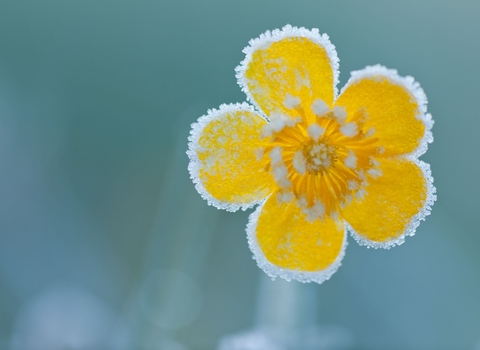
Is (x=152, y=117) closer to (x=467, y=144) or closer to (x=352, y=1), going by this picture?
(x=352, y=1)

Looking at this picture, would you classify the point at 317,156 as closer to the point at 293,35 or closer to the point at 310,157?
the point at 310,157

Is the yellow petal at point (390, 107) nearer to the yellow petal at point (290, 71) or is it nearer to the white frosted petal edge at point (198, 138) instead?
the yellow petal at point (290, 71)

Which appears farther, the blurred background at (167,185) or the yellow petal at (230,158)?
the blurred background at (167,185)

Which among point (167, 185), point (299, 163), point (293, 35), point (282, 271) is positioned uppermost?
point (167, 185)

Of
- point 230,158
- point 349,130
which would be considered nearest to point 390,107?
point 349,130

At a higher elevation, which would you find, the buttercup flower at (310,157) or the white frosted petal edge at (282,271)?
the buttercup flower at (310,157)

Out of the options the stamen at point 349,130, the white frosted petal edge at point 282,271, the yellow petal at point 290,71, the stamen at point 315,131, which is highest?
the yellow petal at point 290,71

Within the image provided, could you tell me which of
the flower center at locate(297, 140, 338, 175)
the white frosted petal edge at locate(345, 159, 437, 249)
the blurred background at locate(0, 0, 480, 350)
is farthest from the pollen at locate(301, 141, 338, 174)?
the blurred background at locate(0, 0, 480, 350)

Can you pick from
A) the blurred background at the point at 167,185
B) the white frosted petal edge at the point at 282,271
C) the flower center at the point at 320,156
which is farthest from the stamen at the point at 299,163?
the blurred background at the point at 167,185
